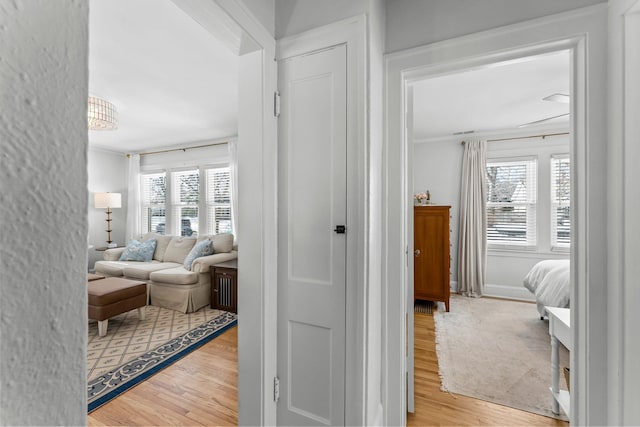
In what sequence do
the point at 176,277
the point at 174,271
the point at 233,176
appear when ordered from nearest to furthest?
1. the point at 176,277
2. the point at 174,271
3. the point at 233,176

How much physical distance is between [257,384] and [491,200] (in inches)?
179

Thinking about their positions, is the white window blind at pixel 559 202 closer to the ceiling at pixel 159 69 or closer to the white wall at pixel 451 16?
the white wall at pixel 451 16

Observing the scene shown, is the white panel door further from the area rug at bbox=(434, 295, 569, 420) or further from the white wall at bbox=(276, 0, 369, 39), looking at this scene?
the area rug at bbox=(434, 295, 569, 420)

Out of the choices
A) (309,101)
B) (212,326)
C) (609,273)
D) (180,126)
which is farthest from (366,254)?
(180,126)

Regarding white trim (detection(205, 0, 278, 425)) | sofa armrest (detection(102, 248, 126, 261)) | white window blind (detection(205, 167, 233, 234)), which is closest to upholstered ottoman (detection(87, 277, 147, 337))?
sofa armrest (detection(102, 248, 126, 261))

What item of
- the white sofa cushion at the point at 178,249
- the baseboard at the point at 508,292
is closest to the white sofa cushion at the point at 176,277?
the white sofa cushion at the point at 178,249

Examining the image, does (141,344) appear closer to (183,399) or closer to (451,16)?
(183,399)

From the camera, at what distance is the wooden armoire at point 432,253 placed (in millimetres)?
3959

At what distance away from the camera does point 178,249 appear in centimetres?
478

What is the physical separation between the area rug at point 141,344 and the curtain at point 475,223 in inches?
138

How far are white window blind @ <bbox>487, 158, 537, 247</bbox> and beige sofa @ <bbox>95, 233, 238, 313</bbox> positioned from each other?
13.4ft

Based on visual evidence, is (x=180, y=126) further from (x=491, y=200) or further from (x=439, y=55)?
(x=491, y=200)

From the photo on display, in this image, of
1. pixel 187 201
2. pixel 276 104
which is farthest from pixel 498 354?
pixel 187 201

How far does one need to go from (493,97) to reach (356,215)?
2.86 metres
